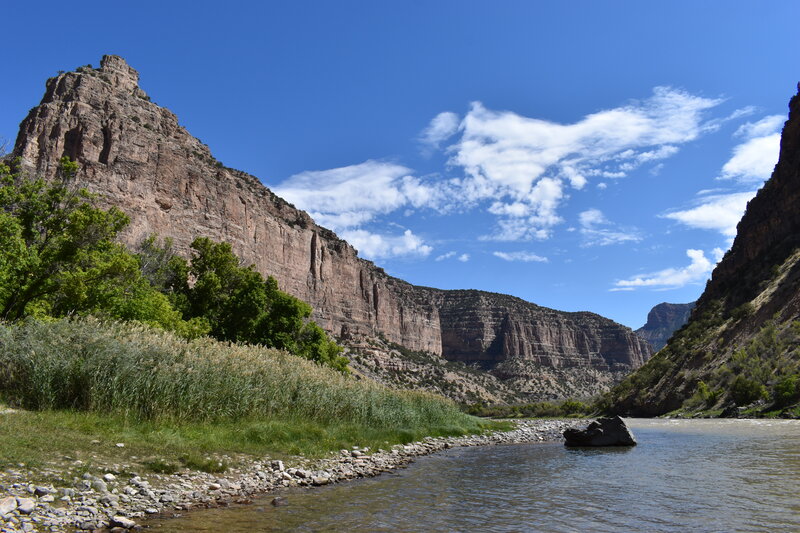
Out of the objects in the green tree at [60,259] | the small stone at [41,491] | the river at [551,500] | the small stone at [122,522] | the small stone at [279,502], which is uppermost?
the green tree at [60,259]

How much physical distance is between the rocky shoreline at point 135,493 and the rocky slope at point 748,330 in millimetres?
45779

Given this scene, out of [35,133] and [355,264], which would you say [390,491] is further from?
[355,264]

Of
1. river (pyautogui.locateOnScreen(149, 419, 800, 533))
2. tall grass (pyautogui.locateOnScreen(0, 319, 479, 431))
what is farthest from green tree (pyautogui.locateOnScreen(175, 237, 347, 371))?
river (pyautogui.locateOnScreen(149, 419, 800, 533))

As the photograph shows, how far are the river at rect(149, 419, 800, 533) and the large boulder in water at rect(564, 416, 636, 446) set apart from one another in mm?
6397

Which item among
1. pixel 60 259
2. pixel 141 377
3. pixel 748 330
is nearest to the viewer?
pixel 141 377

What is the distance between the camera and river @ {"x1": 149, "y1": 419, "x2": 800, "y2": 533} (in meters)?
9.05

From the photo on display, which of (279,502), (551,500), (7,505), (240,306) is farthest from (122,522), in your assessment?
(240,306)

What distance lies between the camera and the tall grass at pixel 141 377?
13.5 metres

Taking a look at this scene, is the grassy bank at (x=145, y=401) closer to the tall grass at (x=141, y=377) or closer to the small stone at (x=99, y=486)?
the tall grass at (x=141, y=377)

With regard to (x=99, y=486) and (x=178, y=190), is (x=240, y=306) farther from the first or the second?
(x=178, y=190)

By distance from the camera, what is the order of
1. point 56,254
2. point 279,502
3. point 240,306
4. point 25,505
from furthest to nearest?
1. point 240,306
2. point 56,254
3. point 279,502
4. point 25,505

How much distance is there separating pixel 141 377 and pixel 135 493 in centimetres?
493

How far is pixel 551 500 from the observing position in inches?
455

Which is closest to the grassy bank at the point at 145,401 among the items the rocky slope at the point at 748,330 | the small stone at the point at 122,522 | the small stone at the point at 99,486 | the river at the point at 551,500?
the small stone at the point at 99,486
